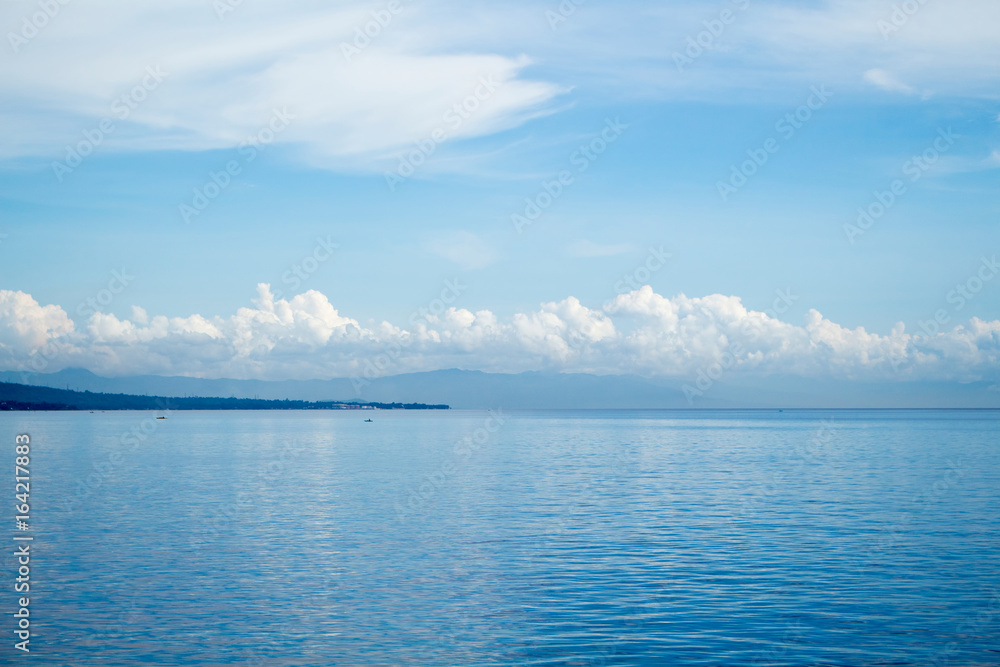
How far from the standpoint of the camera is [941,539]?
4153 cm

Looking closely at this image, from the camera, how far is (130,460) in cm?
10038

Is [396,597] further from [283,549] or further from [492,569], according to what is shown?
[283,549]

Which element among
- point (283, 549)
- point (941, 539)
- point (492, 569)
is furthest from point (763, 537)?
point (283, 549)

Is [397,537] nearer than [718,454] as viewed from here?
Yes

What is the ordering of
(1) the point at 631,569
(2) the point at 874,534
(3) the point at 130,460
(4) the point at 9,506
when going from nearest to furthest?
(1) the point at 631,569, (2) the point at 874,534, (4) the point at 9,506, (3) the point at 130,460

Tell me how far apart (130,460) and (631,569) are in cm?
8440

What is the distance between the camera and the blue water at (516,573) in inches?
978

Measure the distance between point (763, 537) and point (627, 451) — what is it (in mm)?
77192

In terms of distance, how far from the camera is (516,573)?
34.4 metres

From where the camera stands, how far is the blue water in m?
24.8

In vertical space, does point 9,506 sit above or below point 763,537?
below

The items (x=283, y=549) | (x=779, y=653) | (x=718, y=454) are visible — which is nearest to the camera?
(x=779, y=653)

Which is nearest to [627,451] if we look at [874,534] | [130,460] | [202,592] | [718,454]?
[718,454]

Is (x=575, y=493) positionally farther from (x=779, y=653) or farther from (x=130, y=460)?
(x=130, y=460)
